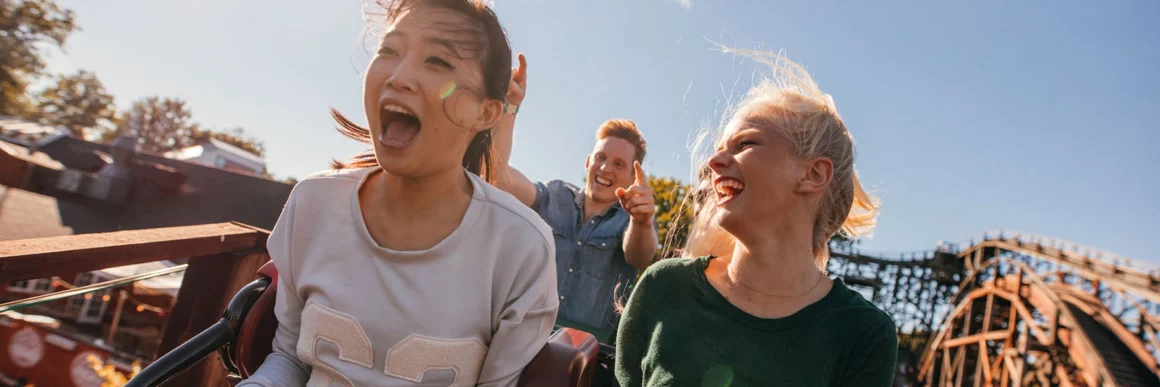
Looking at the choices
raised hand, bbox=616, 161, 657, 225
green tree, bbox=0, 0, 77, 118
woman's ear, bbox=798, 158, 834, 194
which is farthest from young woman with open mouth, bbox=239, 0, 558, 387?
green tree, bbox=0, 0, 77, 118

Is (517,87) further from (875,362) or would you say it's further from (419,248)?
(875,362)

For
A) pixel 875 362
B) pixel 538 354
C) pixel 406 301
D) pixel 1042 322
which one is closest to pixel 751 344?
pixel 875 362

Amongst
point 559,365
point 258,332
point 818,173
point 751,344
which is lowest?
point 258,332

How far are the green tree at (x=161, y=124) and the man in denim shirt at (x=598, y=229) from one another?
4354 centimetres

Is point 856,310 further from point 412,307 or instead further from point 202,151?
point 202,151

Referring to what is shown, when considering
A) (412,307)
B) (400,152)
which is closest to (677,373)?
(412,307)

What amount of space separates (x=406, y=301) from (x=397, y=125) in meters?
0.38

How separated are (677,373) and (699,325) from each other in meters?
0.13

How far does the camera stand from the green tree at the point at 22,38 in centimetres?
2272

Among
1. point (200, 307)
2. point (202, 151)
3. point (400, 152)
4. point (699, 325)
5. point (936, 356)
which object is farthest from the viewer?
point (202, 151)

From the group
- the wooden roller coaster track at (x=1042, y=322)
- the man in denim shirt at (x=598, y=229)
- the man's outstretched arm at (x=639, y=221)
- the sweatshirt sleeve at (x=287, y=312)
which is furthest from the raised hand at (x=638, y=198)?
the wooden roller coaster track at (x=1042, y=322)

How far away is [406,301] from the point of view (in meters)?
1.29

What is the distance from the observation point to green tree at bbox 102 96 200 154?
125 ft

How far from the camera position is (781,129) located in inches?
61.6
